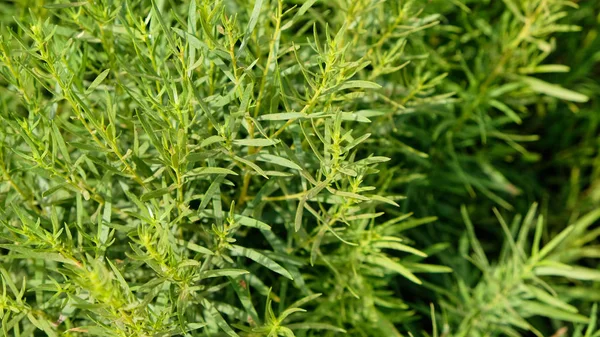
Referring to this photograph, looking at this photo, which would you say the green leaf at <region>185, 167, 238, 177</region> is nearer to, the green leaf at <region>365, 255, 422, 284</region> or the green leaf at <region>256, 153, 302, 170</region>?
the green leaf at <region>256, 153, 302, 170</region>

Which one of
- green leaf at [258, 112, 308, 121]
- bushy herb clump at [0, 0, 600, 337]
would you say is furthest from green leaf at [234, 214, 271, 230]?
green leaf at [258, 112, 308, 121]

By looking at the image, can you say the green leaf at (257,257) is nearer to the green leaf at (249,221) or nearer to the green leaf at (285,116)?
the green leaf at (249,221)

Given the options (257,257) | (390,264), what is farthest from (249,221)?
(390,264)

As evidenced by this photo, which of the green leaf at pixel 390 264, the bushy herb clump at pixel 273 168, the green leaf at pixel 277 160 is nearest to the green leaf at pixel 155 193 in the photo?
the bushy herb clump at pixel 273 168

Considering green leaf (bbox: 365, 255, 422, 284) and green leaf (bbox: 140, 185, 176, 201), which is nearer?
green leaf (bbox: 140, 185, 176, 201)

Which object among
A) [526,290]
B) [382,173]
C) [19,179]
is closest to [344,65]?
[382,173]

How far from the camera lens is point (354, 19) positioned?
830mm

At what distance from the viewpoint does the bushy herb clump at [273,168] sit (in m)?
0.67

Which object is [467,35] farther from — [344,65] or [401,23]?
[344,65]

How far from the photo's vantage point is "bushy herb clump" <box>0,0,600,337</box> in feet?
2.19

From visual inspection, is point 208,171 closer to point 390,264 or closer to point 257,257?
point 257,257

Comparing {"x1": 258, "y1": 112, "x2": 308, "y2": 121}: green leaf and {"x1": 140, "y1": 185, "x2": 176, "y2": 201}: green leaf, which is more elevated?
{"x1": 258, "y1": 112, "x2": 308, "y2": 121}: green leaf

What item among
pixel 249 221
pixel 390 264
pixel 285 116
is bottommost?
pixel 390 264

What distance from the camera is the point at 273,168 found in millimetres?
800
